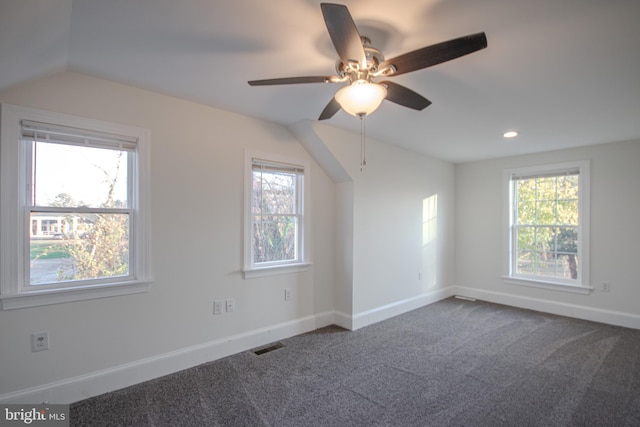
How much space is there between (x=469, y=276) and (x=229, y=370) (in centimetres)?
419

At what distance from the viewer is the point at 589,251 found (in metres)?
4.17

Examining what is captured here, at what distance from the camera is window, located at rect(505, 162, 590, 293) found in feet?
13.9

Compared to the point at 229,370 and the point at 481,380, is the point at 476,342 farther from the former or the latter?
the point at 229,370

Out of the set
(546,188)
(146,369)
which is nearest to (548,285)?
(546,188)

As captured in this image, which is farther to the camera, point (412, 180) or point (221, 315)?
point (412, 180)

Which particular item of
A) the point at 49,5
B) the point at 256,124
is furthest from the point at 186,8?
the point at 256,124

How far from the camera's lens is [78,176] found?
236 centimetres

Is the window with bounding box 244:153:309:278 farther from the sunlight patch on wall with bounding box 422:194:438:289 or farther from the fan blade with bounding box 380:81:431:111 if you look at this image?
the sunlight patch on wall with bounding box 422:194:438:289

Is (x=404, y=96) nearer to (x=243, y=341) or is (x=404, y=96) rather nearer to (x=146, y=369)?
(x=243, y=341)

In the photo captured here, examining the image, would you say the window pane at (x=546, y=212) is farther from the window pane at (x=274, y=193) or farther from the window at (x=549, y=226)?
the window pane at (x=274, y=193)

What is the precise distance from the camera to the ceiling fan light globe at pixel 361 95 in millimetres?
1638

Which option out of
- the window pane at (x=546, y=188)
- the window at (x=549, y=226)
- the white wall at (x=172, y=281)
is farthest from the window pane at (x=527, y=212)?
the white wall at (x=172, y=281)

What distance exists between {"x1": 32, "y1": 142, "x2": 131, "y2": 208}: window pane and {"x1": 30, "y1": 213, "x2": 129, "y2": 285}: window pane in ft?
0.38

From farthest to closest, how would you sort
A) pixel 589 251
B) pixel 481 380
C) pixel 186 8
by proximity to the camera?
pixel 589 251, pixel 481 380, pixel 186 8
